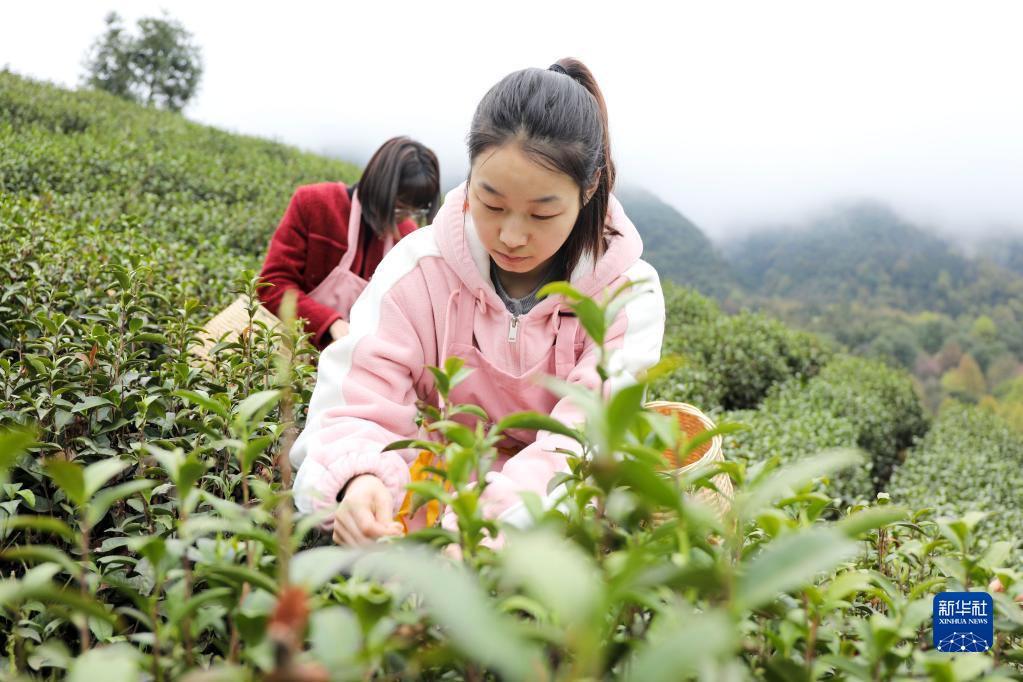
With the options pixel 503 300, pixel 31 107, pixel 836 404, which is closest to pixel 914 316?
pixel 836 404

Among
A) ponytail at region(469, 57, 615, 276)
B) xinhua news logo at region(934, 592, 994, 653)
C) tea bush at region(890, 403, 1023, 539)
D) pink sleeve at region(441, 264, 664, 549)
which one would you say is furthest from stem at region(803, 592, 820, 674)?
tea bush at region(890, 403, 1023, 539)

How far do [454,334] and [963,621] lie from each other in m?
1.28

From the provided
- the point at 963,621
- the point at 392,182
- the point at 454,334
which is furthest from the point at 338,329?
the point at 963,621

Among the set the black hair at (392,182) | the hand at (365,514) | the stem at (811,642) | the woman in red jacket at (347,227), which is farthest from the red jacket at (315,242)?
the stem at (811,642)

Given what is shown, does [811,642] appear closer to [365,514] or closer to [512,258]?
[365,514]

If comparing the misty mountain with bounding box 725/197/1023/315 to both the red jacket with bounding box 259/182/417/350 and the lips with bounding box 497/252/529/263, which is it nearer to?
the red jacket with bounding box 259/182/417/350

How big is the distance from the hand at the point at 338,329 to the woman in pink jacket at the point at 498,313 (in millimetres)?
1133

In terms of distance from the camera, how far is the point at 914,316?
2495cm

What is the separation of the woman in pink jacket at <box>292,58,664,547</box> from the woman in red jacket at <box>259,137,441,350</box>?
5.02ft

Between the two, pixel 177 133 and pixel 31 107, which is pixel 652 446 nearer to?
pixel 31 107

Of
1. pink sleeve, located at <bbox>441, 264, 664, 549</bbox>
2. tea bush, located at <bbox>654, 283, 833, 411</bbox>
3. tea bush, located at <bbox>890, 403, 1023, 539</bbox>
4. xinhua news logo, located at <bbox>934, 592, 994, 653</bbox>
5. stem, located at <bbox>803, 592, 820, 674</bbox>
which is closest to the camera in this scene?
stem, located at <bbox>803, 592, 820, 674</bbox>

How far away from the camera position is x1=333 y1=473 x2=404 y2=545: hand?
136 cm

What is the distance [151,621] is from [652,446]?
565 mm

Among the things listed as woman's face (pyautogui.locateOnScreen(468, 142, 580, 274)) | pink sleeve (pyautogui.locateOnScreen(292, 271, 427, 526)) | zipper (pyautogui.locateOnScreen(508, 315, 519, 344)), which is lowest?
pink sleeve (pyautogui.locateOnScreen(292, 271, 427, 526))
